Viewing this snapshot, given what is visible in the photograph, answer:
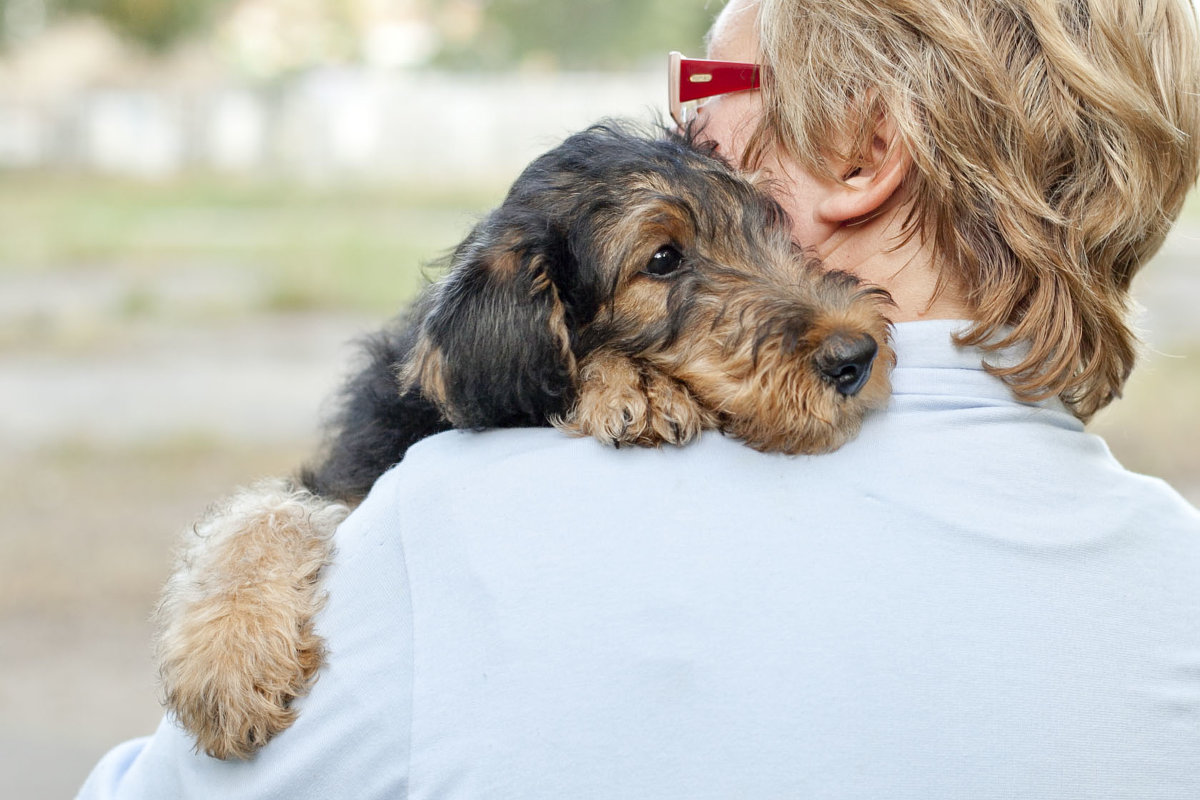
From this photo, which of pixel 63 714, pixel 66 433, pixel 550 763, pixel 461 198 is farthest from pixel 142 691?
pixel 461 198

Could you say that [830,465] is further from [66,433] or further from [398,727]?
[66,433]

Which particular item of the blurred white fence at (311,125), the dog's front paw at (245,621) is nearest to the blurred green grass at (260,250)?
the dog's front paw at (245,621)

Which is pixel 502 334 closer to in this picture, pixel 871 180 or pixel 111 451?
pixel 871 180

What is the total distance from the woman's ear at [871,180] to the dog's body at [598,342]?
13 cm

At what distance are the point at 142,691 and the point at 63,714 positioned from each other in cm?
37

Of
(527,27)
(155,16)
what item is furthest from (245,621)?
(155,16)

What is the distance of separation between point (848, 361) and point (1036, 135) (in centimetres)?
51

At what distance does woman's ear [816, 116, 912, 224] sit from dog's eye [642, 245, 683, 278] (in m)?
0.31

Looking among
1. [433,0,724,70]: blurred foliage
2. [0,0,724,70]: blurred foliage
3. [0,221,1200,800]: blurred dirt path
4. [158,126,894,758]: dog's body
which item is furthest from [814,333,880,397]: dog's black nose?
[433,0,724,70]: blurred foliage

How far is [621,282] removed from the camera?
2.37 m

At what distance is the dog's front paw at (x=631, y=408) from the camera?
201cm

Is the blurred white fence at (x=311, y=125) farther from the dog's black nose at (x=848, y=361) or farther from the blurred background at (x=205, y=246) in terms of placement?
the dog's black nose at (x=848, y=361)

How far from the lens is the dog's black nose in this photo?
205 cm

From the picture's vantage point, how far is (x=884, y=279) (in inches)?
90.9
